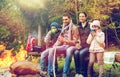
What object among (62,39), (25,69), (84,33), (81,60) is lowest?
(25,69)

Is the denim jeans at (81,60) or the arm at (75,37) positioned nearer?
the denim jeans at (81,60)

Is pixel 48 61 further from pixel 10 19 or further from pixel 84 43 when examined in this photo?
pixel 10 19

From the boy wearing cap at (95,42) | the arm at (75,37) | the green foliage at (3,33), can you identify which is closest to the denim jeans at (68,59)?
the arm at (75,37)

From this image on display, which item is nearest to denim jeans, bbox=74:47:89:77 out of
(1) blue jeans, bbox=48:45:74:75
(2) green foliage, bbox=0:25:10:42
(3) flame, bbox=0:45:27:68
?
(1) blue jeans, bbox=48:45:74:75

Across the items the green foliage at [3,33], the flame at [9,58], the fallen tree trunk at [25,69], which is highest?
the green foliage at [3,33]

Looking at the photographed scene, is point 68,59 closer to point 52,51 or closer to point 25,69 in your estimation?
point 52,51

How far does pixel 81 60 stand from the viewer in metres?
7.21

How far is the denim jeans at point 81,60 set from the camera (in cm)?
721

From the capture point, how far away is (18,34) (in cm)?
1118

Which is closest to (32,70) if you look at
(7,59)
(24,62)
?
(24,62)

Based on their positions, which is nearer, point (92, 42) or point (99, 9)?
point (92, 42)

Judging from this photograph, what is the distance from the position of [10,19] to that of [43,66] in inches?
158

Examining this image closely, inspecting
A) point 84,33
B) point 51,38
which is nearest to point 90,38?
point 84,33

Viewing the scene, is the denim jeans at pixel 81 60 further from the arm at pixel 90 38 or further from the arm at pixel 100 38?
the arm at pixel 100 38
